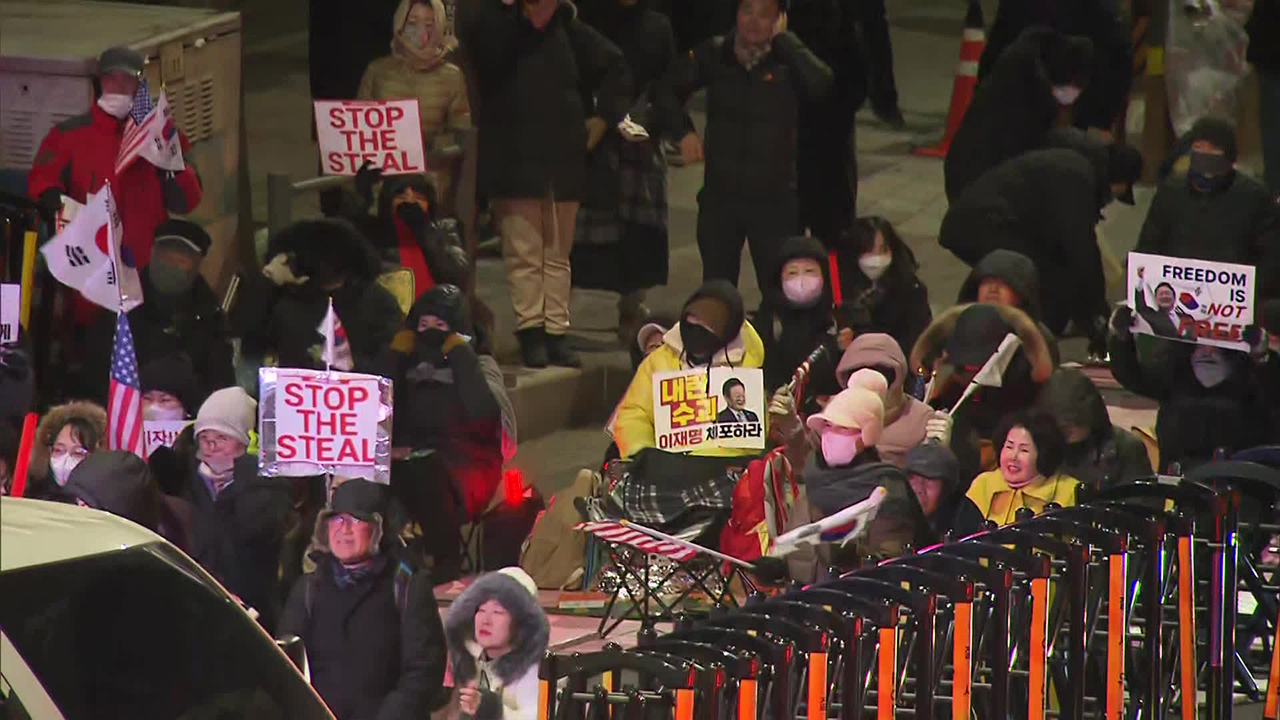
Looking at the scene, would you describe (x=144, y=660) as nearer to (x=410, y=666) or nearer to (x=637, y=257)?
(x=410, y=666)

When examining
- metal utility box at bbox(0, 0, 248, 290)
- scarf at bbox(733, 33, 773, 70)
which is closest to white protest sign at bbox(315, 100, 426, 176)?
metal utility box at bbox(0, 0, 248, 290)

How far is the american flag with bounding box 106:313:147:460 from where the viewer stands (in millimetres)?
10492

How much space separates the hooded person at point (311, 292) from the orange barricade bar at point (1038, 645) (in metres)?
5.18

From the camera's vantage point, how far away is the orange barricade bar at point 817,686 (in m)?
6.06

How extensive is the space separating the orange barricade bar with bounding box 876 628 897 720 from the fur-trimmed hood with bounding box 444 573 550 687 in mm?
2541

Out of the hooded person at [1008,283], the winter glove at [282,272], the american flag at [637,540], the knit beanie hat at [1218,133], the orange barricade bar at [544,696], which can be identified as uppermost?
the knit beanie hat at [1218,133]

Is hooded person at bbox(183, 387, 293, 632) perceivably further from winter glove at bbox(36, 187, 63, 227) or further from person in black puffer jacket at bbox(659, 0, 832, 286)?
person in black puffer jacket at bbox(659, 0, 832, 286)

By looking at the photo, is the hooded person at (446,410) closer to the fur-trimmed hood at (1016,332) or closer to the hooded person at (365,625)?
the fur-trimmed hood at (1016,332)

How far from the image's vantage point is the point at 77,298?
1261 centimetres

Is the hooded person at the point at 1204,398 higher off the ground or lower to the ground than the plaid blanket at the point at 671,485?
higher

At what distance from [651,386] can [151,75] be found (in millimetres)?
3720

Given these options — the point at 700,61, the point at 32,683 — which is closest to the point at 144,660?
the point at 32,683

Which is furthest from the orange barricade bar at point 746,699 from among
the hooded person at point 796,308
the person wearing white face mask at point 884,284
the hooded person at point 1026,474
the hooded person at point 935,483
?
the person wearing white face mask at point 884,284

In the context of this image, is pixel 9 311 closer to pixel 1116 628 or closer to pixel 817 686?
pixel 1116 628
